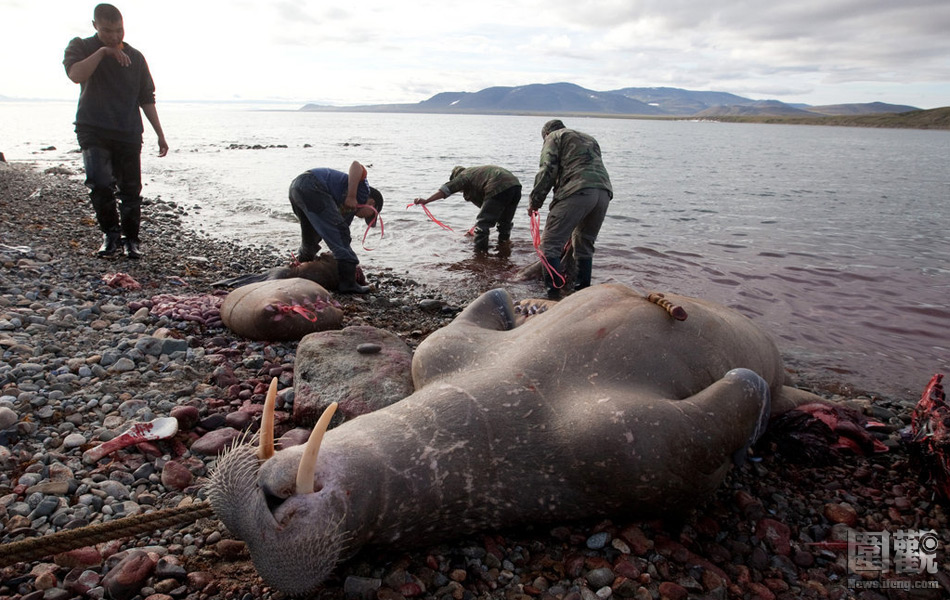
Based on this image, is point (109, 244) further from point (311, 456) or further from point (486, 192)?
point (311, 456)

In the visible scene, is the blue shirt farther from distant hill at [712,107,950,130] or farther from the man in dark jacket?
distant hill at [712,107,950,130]

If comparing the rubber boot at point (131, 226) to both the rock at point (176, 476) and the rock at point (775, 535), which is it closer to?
the rock at point (176, 476)

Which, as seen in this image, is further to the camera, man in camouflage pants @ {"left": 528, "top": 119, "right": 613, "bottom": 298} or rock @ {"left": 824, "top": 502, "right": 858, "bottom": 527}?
man in camouflage pants @ {"left": 528, "top": 119, "right": 613, "bottom": 298}

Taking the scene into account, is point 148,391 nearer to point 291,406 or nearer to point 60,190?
point 291,406

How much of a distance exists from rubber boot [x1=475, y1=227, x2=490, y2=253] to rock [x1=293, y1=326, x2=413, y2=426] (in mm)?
6818

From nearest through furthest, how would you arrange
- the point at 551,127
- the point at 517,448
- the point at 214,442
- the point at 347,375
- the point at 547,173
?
the point at 517,448
the point at 214,442
the point at 347,375
the point at 547,173
the point at 551,127

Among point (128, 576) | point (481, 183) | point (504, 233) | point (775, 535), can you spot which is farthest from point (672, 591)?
point (504, 233)

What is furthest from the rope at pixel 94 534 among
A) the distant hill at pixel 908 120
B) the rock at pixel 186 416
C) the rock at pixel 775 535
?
the distant hill at pixel 908 120

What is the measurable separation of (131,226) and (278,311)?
387cm

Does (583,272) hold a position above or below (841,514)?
above

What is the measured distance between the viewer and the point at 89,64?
271 inches

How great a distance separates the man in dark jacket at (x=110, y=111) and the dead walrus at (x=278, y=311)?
2.96 meters

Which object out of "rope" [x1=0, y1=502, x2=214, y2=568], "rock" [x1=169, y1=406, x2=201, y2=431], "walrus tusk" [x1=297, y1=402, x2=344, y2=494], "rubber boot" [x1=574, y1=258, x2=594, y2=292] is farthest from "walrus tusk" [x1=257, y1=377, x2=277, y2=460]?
"rubber boot" [x1=574, y1=258, x2=594, y2=292]

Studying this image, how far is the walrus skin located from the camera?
2607mm
